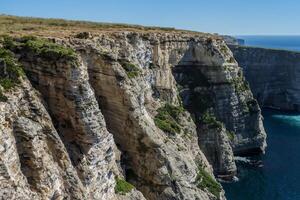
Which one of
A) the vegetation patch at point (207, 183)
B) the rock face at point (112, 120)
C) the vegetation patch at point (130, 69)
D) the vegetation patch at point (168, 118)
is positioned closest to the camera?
the rock face at point (112, 120)

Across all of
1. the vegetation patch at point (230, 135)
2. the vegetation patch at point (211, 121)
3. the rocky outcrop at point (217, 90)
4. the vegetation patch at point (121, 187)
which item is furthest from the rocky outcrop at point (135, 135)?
the vegetation patch at point (230, 135)

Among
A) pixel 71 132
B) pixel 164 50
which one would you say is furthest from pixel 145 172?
pixel 164 50

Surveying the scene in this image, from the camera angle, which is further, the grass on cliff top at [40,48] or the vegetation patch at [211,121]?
the vegetation patch at [211,121]

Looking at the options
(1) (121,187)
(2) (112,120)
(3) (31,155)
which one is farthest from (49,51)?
(1) (121,187)

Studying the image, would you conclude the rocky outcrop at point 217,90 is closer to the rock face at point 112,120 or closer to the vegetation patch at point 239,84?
the vegetation patch at point 239,84

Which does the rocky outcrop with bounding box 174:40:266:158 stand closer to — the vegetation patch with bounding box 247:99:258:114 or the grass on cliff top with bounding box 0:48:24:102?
the vegetation patch with bounding box 247:99:258:114

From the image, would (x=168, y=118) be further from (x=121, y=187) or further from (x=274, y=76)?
(x=274, y=76)
